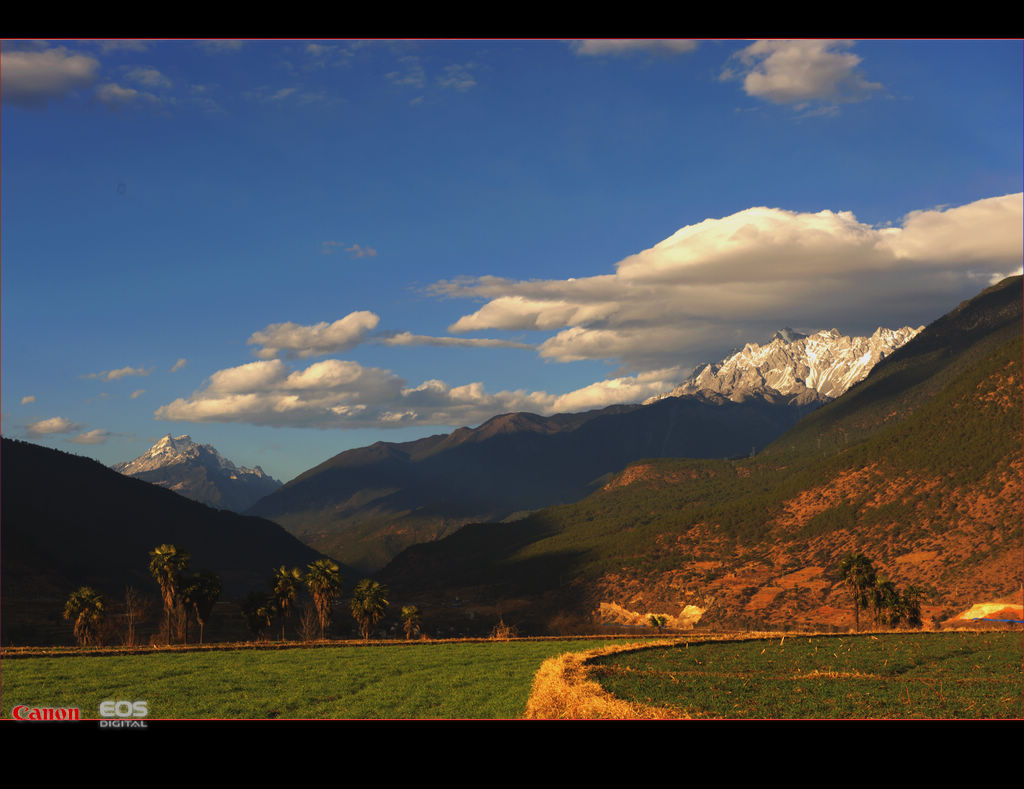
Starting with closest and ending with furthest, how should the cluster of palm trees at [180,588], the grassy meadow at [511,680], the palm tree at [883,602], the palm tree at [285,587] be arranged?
the grassy meadow at [511,680]
the cluster of palm trees at [180,588]
the palm tree at [285,587]
the palm tree at [883,602]

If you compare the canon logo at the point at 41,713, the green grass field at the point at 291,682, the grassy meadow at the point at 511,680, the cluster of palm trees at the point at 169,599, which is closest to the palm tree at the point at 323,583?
the cluster of palm trees at the point at 169,599

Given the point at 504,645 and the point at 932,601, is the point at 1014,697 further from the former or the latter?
the point at 932,601

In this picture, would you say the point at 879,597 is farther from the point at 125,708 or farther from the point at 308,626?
the point at 125,708

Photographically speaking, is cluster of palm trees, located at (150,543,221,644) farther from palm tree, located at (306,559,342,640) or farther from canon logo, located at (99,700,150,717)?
canon logo, located at (99,700,150,717)

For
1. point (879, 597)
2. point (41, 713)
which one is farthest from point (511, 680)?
point (879, 597)

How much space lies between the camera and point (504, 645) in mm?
65375

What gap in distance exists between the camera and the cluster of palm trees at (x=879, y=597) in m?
112

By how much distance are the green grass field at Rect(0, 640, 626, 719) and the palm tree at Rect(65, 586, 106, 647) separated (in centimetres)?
4542

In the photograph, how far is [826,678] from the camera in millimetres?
40000

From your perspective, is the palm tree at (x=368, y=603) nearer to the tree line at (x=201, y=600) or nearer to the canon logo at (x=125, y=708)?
the tree line at (x=201, y=600)

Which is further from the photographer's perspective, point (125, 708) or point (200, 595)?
point (200, 595)

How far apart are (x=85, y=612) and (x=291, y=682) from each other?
66429 mm

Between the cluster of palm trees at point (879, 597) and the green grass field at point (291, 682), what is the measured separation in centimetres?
7483
